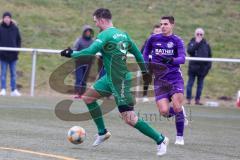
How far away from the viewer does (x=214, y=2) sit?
30109mm

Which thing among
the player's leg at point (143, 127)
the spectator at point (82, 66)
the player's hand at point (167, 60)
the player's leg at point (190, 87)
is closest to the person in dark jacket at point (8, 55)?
the spectator at point (82, 66)

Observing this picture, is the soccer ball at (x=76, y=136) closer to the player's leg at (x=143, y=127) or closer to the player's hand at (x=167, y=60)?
the player's leg at (x=143, y=127)

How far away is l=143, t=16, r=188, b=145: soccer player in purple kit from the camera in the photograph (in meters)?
12.2

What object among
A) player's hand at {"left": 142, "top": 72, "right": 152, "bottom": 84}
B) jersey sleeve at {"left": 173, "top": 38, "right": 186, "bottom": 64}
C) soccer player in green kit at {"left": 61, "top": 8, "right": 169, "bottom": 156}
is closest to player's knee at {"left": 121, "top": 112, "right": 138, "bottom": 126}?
soccer player in green kit at {"left": 61, "top": 8, "right": 169, "bottom": 156}

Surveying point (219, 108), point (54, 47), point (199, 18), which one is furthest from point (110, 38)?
point (199, 18)

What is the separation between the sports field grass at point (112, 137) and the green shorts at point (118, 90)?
67 centimetres

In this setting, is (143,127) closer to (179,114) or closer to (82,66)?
(179,114)

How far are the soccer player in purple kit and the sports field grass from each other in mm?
516

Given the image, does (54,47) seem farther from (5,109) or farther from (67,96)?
(5,109)

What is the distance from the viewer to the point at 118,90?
1074cm

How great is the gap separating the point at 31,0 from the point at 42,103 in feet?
34.5

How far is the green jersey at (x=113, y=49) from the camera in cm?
1045

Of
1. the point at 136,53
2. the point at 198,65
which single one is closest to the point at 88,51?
the point at 136,53

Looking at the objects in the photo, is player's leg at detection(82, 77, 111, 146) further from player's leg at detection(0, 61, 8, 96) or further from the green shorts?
player's leg at detection(0, 61, 8, 96)
